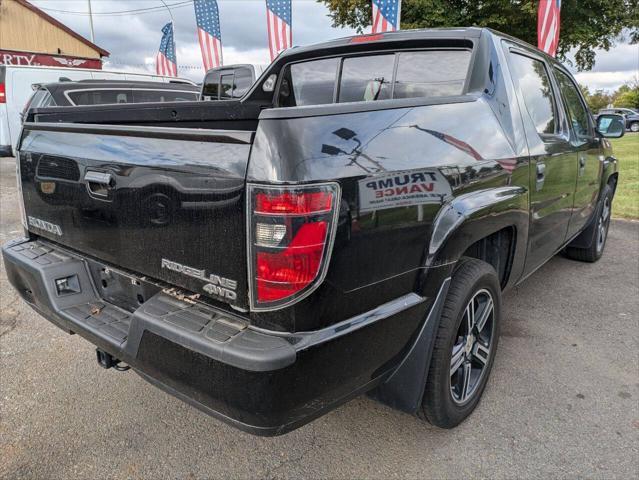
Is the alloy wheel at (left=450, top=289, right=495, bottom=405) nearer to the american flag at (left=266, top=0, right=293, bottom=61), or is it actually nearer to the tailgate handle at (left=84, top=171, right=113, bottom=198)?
the tailgate handle at (left=84, top=171, right=113, bottom=198)

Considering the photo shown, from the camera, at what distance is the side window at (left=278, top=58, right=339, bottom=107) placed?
3.19 metres

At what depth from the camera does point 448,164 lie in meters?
2.00

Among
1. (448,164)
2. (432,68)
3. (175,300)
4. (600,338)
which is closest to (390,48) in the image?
(432,68)

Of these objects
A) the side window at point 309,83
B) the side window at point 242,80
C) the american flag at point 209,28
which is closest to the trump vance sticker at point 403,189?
the side window at point 309,83

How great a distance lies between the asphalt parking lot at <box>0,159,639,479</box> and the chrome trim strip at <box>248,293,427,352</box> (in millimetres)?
821

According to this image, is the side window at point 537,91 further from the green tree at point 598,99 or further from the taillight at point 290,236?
the green tree at point 598,99

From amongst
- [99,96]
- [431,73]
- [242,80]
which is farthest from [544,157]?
[99,96]

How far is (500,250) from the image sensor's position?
2.78 meters

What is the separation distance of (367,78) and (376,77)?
Answer: 0.07 metres

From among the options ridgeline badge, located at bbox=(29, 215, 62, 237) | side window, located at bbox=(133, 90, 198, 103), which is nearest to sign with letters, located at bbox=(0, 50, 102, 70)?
side window, located at bbox=(133, 90, 198, 103)

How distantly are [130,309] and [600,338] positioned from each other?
10.1 feet

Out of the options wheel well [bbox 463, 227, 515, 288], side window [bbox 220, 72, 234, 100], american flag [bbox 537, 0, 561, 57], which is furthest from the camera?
american flag [bbox 537, 0, 561, 57]

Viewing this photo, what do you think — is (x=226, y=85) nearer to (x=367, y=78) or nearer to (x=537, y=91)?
(x=367, y=78)

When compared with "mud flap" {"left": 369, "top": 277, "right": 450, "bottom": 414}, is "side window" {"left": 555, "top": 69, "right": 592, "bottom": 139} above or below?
above
